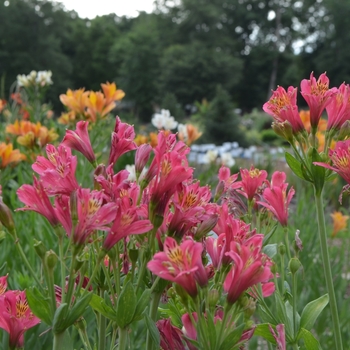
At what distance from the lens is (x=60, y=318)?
54 centimetres

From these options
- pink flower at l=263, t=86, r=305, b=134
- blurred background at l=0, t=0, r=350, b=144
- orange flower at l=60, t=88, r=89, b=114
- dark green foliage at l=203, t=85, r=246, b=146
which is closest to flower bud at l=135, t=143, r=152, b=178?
pink flower at l=263, t=86, r=305, b=134

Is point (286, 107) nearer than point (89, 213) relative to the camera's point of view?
No

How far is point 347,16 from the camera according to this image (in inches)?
1321

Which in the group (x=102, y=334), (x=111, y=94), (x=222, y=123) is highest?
(x=222, y=123)

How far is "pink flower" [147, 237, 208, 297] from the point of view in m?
0.52

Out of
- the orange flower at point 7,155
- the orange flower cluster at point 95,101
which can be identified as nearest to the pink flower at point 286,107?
the orange flower at point 7,155

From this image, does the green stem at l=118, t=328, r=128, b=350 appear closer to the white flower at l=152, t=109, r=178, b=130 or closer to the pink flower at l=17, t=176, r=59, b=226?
the pink flower at l=17, t=176, r=59, b=226

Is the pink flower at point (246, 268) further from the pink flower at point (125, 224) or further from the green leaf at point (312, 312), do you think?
the green leaf at point (312, 312)

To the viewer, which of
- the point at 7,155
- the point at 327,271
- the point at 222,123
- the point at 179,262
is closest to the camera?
the point at 179,262

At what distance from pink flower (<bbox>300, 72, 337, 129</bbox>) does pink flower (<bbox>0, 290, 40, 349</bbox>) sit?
1.67 ft

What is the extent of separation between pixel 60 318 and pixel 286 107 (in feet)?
1.56

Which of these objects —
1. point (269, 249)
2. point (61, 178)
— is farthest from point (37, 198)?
point (269, 249)

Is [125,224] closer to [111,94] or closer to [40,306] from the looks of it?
[40,306]

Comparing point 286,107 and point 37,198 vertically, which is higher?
point 286,107
